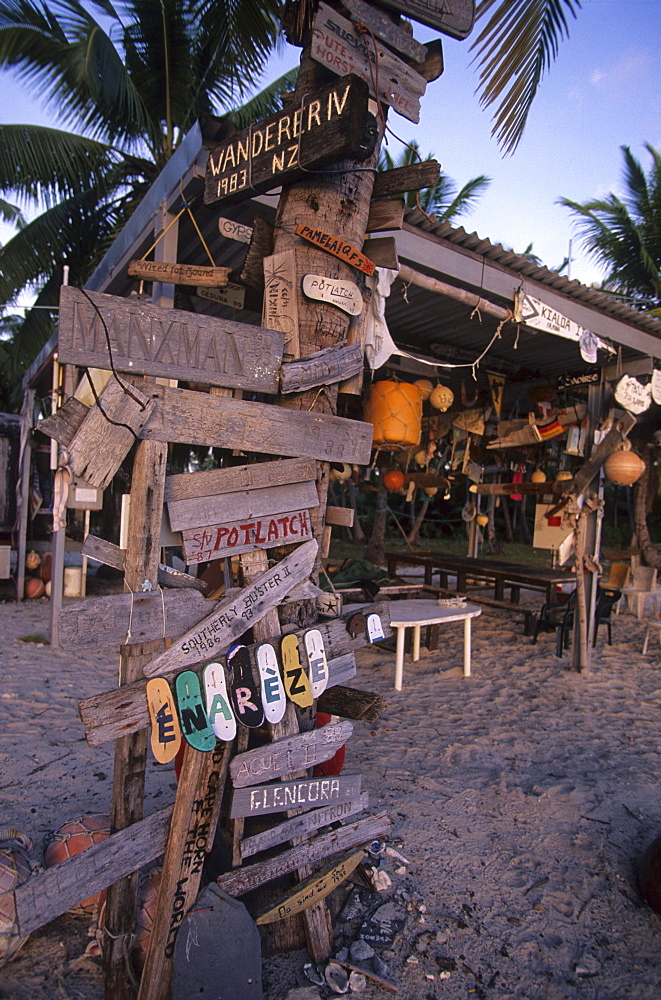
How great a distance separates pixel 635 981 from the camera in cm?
244

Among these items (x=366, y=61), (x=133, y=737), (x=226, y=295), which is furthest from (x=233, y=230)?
(x=133, y=737)

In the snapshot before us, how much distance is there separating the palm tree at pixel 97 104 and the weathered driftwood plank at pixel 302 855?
10240mm

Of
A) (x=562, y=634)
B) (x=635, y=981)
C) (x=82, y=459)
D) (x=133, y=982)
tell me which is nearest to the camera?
(x=82, y=459)

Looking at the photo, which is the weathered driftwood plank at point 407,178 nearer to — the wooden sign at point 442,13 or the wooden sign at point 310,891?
the wooden sign at point 442,13

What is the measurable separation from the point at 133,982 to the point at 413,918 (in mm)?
1223

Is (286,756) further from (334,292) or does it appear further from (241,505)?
(334,292)

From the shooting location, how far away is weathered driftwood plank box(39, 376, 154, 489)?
77.0 inches

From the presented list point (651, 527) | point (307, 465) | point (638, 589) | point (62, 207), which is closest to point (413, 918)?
point (307, 465)

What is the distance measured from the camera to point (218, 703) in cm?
217

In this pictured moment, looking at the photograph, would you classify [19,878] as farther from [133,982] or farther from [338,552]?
[338,552]

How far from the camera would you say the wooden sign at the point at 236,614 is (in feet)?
6.93

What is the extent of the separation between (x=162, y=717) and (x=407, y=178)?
2574 mm

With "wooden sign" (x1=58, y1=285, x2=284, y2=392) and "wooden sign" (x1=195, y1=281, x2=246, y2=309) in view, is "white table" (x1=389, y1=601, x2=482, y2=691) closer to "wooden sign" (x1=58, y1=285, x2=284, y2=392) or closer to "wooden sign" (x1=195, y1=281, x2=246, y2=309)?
"wooden sign" (x1=195, y1=281, x2=246, y2=309)

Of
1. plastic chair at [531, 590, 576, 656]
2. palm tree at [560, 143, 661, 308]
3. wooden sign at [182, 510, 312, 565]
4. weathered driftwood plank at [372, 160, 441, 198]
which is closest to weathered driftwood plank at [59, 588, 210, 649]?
wooden sign at [182, 510, 312, 565]
